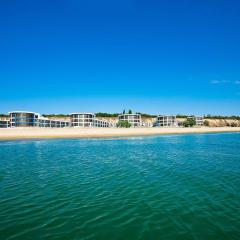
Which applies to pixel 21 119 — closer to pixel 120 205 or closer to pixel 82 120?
pixel 82 120

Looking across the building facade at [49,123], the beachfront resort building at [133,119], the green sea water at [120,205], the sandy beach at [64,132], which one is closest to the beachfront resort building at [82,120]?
the building facade at [49,123]

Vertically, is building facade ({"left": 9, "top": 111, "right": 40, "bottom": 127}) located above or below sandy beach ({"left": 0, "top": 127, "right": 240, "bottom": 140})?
above

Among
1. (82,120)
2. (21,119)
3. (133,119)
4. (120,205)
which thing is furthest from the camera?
(133,119)

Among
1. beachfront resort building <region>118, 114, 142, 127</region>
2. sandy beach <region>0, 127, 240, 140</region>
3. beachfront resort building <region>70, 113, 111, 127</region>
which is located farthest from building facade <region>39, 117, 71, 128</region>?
sandy beach <region>0, 127, 240, 140</region>

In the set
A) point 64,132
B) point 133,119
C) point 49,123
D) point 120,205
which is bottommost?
point 120,205

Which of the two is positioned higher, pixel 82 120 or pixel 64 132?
pixel 82 120

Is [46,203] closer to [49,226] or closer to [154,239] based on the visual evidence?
[49,226]

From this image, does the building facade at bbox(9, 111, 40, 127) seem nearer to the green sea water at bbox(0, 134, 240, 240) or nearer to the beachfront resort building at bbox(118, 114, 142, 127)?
the beachfront resort building at bbox(118, 114, 142, 127)

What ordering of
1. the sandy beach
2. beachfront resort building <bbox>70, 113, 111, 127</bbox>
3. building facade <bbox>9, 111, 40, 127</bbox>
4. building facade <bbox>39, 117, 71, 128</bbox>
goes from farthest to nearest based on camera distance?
beachfront resort building <bbox>70, 113, 111, 127</bbox> < building facade <bbox>39, 117, 71, 128</bbox> < building facade <bbox>9, 111, 40, 127</bbox> < the sandy beach

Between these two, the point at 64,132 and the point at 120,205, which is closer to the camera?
the point at 120,205

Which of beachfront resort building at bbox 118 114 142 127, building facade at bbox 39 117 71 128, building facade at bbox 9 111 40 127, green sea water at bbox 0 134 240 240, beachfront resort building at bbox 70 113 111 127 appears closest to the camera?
green sea water at bbox 0 134 240 240

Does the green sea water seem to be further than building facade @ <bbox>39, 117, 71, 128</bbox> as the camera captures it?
No

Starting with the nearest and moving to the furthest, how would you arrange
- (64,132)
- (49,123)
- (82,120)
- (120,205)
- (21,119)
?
(120,205) → (64,132) → (21,119) → (49,123) → (82,120)

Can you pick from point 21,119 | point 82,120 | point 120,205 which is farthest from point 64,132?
point 120,205
